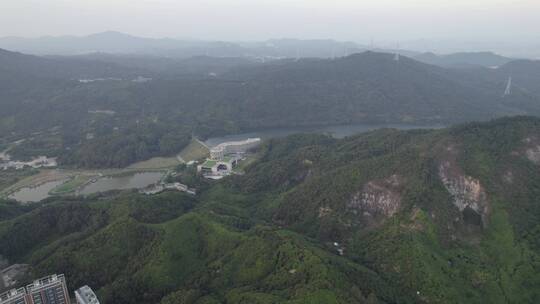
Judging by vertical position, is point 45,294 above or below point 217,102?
below

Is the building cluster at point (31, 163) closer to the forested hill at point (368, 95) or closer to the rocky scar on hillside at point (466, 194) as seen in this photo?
the forested hill at point (368, 95)

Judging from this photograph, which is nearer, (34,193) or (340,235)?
(340,235)

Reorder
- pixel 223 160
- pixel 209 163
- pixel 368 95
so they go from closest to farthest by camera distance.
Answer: pixel 209 163 → pixel 223 160 → pixel 368 95

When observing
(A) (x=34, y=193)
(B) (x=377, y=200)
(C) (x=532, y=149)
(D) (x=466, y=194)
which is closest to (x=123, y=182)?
(A) (x=34, y=193)

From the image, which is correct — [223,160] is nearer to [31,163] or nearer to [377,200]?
[377,200]

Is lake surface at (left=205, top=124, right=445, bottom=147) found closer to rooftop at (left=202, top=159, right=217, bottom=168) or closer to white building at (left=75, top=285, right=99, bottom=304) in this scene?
rooftop at (left=202, top=159, right=217, bottom=168)

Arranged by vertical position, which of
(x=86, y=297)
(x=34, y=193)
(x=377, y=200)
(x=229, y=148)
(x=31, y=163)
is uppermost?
(x=377, y=200)

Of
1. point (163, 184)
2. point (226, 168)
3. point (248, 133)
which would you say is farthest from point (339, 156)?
point (248, 133)
